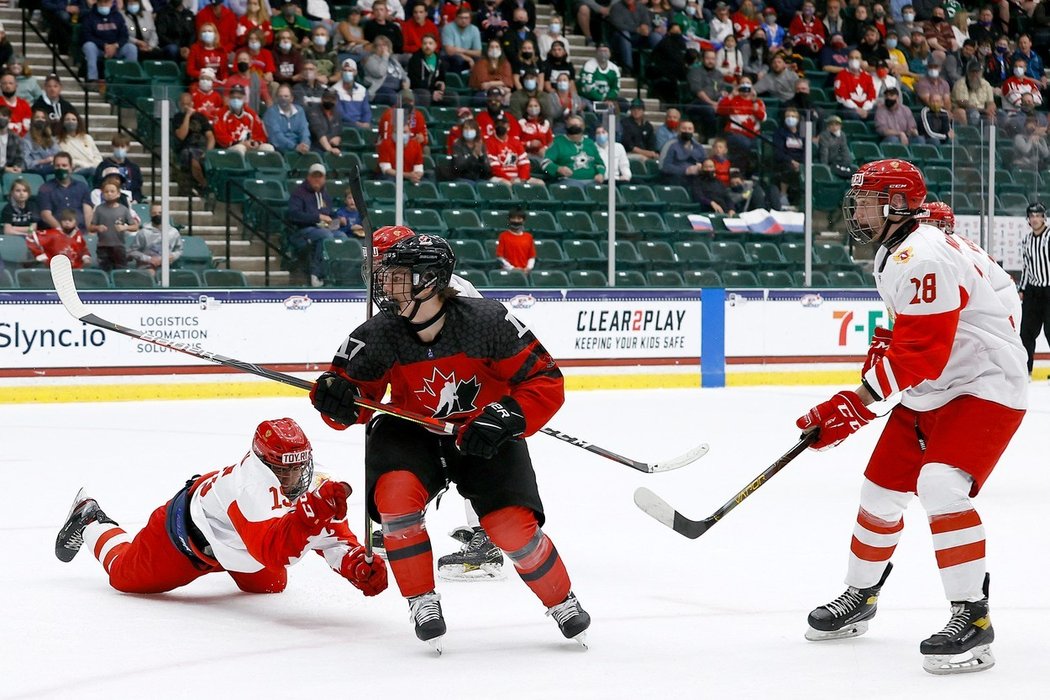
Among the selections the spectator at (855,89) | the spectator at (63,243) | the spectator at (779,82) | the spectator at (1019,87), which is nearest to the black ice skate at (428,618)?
the spectator at (63,243)

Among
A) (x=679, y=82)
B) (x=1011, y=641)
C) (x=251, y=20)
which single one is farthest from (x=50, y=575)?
(x=679, y=82)

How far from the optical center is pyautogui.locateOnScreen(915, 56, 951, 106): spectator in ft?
43.5

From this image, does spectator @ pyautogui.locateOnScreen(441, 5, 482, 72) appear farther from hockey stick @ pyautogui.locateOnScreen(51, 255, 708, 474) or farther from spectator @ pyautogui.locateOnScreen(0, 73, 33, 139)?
hockey stick @ pyautogui.locateOnScreen(51, 255, 708, 474)

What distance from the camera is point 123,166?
9336mm

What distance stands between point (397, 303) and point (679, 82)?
10408 millimetres

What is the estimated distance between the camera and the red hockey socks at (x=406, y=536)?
335 cm

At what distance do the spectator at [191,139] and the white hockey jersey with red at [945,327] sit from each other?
699 cm

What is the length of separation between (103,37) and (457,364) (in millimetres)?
8493

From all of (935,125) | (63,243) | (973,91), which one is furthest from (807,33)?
(63,243)

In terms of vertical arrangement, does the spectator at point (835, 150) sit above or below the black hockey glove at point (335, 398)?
above

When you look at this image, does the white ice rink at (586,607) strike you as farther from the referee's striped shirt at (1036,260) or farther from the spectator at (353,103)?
the referee's striped shirt at (1036,260)

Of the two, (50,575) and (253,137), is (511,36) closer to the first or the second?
(253,137)

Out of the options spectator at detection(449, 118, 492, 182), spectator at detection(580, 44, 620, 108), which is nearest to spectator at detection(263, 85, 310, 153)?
spectator at detection(449, 118, 492, 182)

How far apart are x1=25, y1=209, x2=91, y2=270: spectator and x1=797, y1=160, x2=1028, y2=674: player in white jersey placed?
22.1ft
